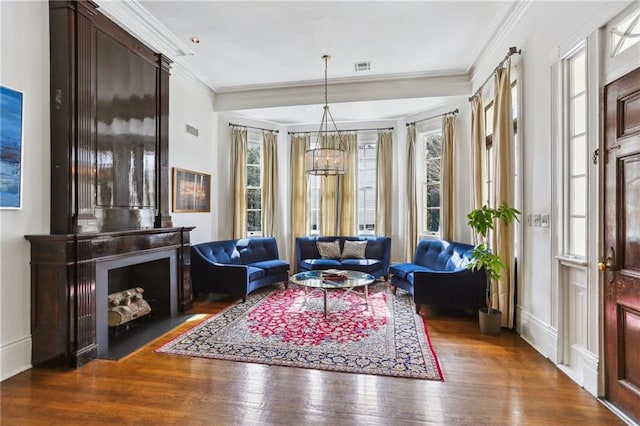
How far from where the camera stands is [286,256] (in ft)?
22.2

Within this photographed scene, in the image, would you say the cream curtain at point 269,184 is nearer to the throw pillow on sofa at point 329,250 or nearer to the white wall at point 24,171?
the throw pillow on sofa at point 329,250

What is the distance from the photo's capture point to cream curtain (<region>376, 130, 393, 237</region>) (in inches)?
255

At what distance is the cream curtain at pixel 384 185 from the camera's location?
6477mm

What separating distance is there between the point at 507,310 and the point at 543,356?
0.70 m

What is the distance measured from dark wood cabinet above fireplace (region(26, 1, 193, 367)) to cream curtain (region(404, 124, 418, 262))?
13.9 ft

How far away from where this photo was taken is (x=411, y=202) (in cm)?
613

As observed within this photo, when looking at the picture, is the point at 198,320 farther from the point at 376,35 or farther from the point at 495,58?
the point at 495,58

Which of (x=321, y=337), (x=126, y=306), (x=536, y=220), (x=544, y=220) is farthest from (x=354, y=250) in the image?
(x=126, y=306)

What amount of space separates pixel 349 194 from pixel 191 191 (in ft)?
9.96

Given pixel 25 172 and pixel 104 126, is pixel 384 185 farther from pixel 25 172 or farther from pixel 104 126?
pixel 25 172

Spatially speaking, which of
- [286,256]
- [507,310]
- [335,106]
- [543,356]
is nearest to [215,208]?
[286,256]

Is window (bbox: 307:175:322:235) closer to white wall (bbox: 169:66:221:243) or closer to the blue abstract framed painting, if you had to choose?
white wall (bbox: 169:66:221:243)

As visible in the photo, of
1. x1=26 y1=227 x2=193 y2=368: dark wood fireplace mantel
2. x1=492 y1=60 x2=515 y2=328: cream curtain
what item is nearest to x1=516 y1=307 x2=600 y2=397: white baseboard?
x1=492 y1=60 x2=515 y2=328: cream curtain

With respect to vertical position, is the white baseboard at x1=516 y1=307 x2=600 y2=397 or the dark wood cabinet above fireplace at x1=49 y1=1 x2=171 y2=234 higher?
the dark wood cabinet above fireplace at x1=49 y1=1 x2=171 y2=234
